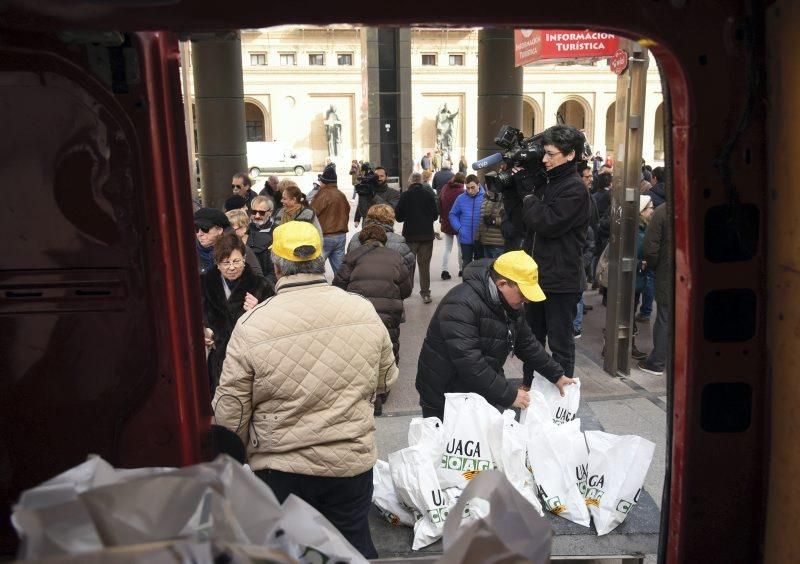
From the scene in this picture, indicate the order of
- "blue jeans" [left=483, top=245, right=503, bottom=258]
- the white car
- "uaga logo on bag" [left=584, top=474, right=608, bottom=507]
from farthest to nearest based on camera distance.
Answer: the white car < "blue jeans" [left=483, top=245, right=503, bottom=258] < "uaga logo on bag" [left=584, top=474, right=608, bottom=507]

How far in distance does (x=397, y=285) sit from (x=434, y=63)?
138 ft

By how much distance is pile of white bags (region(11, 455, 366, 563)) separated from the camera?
1232mm

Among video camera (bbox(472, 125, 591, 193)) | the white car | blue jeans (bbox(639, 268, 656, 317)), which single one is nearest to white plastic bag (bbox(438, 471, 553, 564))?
video camera (bbox(472, 125, 591, 193))

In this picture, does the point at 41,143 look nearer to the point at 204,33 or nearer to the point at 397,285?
the point at 204,33

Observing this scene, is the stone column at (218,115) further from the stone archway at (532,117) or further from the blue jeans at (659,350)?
the stone archway at (532,117)

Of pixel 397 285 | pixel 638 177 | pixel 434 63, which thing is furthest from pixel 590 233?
pixel 434 63

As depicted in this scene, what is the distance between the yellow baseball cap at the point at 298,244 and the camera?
2996mm

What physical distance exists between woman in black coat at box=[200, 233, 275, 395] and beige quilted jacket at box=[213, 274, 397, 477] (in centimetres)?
153

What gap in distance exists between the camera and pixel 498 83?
12828mm

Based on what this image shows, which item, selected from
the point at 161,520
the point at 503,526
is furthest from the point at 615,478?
the point at 161,520

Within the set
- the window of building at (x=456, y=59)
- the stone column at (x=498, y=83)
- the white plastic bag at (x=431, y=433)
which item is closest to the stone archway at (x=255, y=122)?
the window of building at (x=456, y=59)

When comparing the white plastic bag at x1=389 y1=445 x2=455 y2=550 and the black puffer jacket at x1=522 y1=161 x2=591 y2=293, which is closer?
the white plastic bag at x1=389 y1=445 x2=455 y2=550

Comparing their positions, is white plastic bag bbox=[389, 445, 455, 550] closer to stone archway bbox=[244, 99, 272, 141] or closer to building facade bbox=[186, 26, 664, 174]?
building facade bbox=[186, 26, 664, 174]

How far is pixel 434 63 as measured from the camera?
150ft
